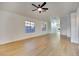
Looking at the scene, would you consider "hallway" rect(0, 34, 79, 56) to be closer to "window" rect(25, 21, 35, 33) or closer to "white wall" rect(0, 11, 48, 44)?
"white wall" rect(0, 11, 48, 44)

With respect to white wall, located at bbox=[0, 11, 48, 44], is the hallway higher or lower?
lower

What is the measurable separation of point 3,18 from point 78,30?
16.5 ft

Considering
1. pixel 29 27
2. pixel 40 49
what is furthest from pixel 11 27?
pixel 40 49

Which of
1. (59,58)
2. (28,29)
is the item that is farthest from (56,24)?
(59,58)

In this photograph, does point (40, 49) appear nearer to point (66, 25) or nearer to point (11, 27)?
point (11, 27)

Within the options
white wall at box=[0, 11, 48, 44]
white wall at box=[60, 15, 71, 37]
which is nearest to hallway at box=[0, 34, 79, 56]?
white wall at box=[0, 11, 48, 44]

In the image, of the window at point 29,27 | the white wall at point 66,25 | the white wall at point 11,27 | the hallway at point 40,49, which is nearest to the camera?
the hallway at point 40,49

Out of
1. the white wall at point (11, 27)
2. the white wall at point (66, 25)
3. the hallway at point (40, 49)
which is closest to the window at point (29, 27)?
the white wall at point (11, 27)

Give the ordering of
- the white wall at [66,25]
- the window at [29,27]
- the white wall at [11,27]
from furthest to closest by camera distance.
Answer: the white wall at [66,25]
the window at [29,27]
the white wall at [11,27]

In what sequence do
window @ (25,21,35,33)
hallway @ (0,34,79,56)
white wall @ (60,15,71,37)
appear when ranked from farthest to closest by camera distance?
white wall @ (60,15,71,37) < window @ (25,21,35,33) < hallway @ (0,34,79,56)

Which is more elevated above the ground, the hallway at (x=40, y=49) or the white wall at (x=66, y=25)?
the white wall at (x=66, y=25)

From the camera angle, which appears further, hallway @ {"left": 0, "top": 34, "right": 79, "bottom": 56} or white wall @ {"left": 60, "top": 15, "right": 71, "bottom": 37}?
white wall @ {"left": 60, "top": 15, "right": 71, "bottom": 37}

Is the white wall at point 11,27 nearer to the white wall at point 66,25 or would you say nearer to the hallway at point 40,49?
the hallway at point 40,49

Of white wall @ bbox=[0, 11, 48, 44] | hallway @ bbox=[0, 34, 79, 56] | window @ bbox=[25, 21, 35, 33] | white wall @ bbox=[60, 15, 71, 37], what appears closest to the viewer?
hallway @ bbox=[0, 34, 79, 56]
